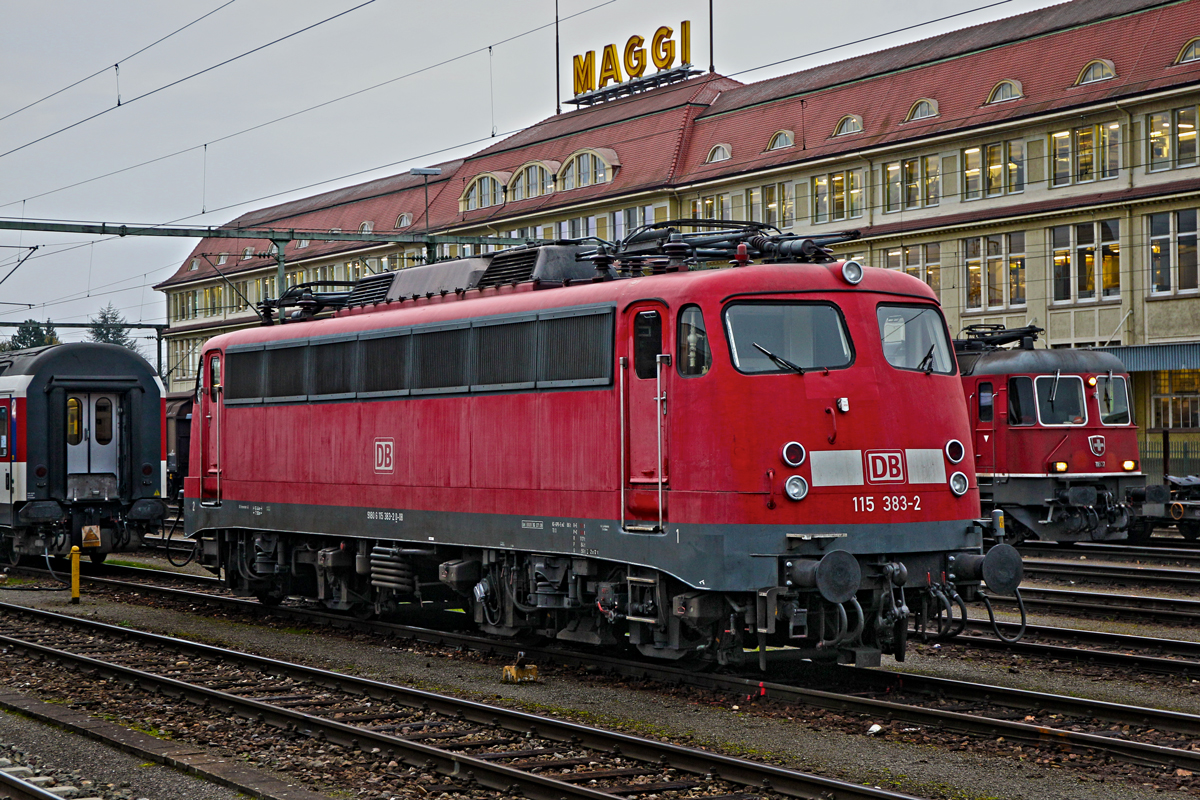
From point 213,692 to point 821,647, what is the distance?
5088 millimetres

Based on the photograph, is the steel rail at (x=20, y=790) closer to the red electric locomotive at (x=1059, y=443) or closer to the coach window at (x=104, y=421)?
the coach window at (x=104, y=421)

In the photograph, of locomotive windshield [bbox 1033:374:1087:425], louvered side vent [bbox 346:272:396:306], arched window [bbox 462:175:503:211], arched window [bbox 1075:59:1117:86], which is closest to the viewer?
Result: louvered side vent [bbox 346:272:396:306]

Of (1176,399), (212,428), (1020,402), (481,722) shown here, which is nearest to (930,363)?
(481,722)

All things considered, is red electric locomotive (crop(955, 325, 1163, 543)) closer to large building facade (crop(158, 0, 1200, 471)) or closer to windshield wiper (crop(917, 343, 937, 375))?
windshield wiper (crop(917, 343, 937, 375))

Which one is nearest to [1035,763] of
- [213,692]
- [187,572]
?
[213,692]

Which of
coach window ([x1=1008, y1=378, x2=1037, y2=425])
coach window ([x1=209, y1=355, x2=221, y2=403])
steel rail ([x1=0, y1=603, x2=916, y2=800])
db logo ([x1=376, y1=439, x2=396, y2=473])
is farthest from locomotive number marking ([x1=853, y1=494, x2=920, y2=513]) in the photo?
coach window ([x1=1008, y1=378, x2=1037, y2=425])

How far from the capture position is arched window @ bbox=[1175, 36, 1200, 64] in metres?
37.0

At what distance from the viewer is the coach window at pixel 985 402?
24.9m

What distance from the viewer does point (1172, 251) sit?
3769 cm

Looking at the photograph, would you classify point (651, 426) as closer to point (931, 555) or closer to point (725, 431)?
point (725, 431)

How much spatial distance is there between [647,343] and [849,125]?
37.2 meters

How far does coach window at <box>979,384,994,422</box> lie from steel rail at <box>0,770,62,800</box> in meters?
19.4

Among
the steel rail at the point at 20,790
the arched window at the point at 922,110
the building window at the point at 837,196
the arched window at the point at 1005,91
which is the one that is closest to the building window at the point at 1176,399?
the arched window at the point at 1005,91

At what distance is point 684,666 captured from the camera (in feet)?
39.9
